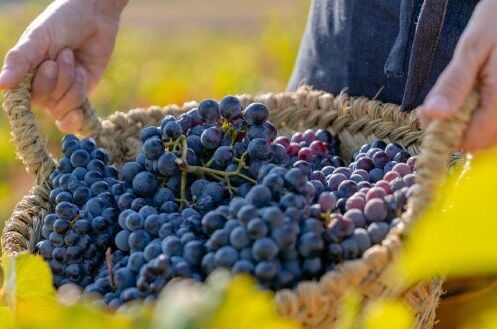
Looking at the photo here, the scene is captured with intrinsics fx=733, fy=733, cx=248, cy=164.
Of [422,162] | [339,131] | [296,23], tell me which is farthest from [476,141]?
[296,23]

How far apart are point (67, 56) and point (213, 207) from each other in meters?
0.72

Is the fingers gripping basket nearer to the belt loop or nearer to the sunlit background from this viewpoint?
the belt loop

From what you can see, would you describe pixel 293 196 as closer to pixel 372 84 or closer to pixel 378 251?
pixel 378 251

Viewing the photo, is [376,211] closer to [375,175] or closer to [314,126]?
[375,175]

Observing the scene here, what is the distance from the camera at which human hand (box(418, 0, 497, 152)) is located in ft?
3.15

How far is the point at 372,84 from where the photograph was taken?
173 centimetres

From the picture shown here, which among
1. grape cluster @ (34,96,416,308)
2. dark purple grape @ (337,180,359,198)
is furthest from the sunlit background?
dark purple grape @ (337,180,359,198)

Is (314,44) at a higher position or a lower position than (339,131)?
higher

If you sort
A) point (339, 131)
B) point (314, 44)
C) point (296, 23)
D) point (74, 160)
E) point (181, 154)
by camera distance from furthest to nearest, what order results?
point (296, 23), point (314, 44), point (339, 131), point (74, 160), point (181, 154)

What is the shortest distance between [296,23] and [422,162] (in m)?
4.89

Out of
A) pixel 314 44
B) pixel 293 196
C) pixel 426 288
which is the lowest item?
pixel 426 288

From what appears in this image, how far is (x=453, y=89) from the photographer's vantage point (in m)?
0.96

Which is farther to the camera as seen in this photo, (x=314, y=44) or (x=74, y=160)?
(x=314, y=44)

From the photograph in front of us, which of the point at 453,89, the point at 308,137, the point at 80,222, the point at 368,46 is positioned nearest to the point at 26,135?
the point at 80,222
